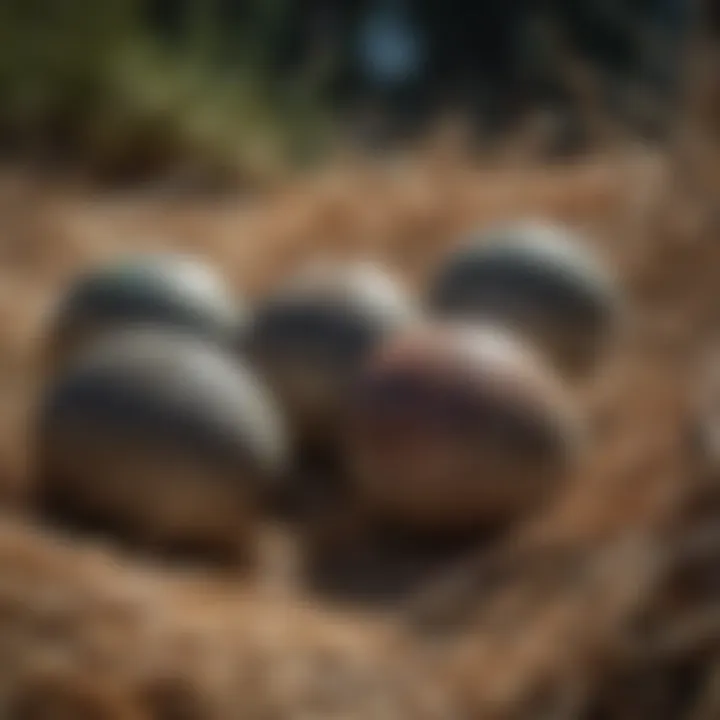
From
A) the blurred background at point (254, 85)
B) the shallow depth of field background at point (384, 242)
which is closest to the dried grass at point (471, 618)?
the shallow depth of field background at point (384, 242)

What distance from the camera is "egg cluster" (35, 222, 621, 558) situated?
1.17 meters

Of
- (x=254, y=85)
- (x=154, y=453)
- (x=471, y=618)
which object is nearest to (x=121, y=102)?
(x=254, y=85)

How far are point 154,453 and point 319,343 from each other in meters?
0.26

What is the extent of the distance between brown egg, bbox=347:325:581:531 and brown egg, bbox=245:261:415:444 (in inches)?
4.6

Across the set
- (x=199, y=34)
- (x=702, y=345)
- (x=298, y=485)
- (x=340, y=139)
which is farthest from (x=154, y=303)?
(x=199, y=34)

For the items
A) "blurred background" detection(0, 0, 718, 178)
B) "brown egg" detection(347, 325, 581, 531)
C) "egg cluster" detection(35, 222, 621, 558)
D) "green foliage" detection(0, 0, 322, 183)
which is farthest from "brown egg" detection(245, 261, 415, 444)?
"green foliage" detection(0, 0, 322, 183)

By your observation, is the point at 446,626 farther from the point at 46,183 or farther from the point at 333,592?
the point at 46,183

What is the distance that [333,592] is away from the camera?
1.17 m

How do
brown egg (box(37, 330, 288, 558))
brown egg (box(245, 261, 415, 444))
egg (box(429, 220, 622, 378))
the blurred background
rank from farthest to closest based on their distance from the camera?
the blurred background
egg (box(429, 220, 622, 378))
brown egg (box(245, 261, 415, 444))
brown egg (box(37, 330, 288, 558))

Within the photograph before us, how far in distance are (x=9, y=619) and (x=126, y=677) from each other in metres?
0.08

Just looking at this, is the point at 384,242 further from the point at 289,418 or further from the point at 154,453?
the point at 154,453

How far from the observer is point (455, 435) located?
1194 mm

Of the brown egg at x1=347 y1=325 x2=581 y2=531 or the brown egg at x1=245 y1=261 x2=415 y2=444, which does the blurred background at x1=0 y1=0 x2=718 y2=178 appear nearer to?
the brown egg at x1=245 y1=261 x2=415 y2=444

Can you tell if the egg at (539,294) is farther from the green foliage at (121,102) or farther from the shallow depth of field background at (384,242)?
the green foliage at (121,102)
